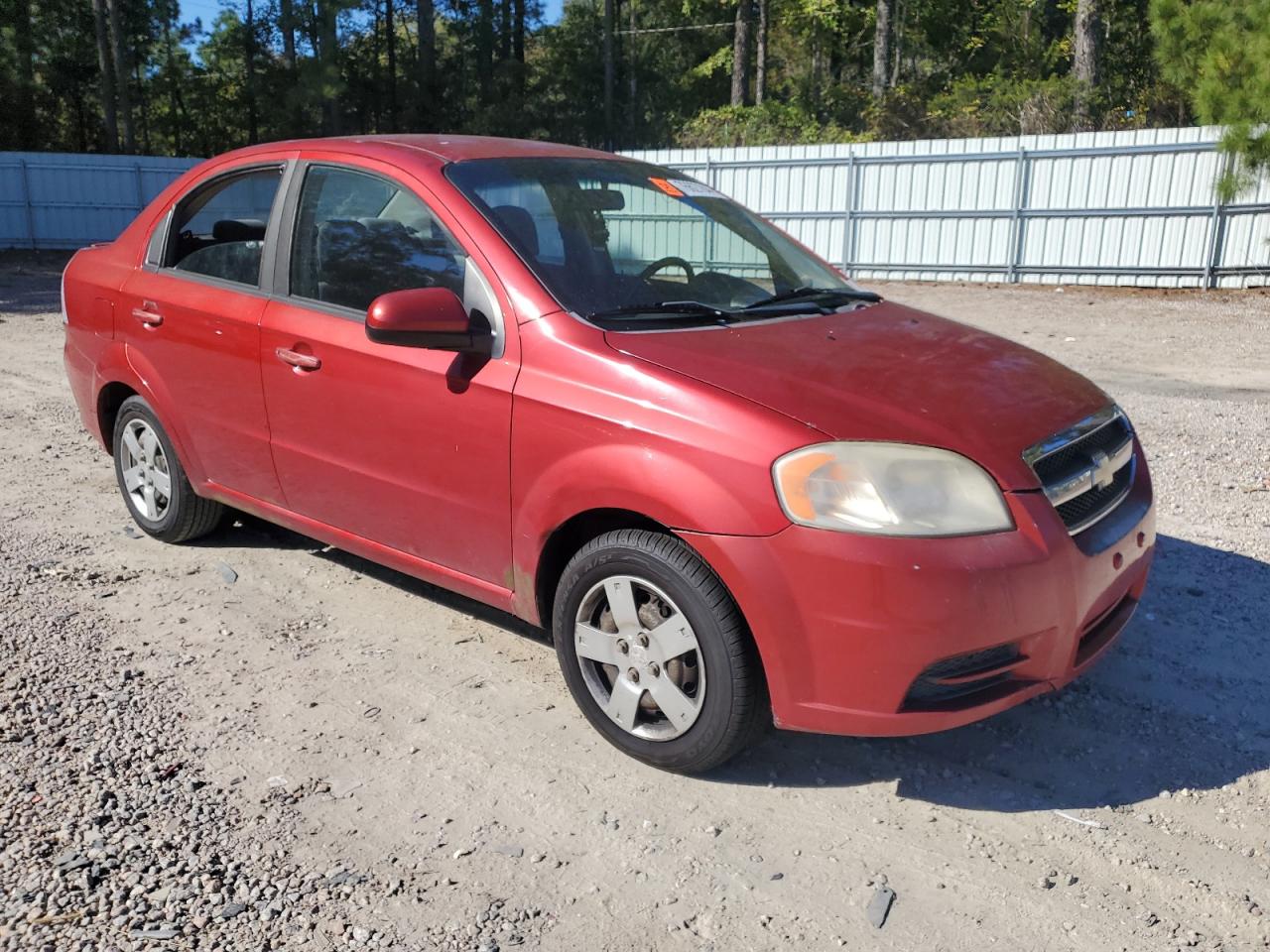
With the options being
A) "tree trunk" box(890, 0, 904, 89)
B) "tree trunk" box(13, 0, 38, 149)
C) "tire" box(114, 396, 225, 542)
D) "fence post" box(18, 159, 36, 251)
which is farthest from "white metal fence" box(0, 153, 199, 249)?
"tree trunk" box(890, 0, 904, 89)

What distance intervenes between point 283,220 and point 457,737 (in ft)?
6.74

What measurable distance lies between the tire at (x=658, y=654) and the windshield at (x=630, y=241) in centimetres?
82

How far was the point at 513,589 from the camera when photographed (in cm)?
345

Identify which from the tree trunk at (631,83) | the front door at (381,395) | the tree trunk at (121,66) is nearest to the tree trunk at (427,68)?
the tree trunk at (631,83)

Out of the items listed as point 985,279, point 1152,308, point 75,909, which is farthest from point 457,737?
point 985,279

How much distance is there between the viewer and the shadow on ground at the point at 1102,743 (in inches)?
122

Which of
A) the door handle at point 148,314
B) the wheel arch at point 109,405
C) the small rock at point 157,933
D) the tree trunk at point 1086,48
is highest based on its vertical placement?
the tree trunk at point 1086,48

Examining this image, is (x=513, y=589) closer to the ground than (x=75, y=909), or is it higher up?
higher up

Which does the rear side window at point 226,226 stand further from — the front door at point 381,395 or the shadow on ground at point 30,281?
the shadow on ground at point 30,281

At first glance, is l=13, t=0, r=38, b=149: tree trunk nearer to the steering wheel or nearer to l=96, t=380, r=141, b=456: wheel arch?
l=96, t=380, r=141, b=456: wheel arch

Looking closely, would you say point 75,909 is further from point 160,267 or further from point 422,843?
point 160,267

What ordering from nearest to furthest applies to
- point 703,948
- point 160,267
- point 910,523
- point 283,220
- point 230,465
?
point 703,948 → point 910,523 → point 283,220 → point 230,465 → point 160,267

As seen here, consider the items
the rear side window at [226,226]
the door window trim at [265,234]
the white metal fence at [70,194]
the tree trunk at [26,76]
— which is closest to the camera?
the door window trim at [265,234]

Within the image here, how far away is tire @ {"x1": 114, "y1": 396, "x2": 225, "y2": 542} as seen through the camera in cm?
482
